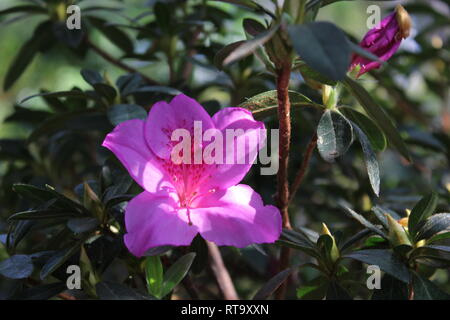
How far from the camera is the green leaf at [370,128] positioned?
0.96m

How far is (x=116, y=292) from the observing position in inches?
33.5

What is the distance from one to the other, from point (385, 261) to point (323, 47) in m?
0.31

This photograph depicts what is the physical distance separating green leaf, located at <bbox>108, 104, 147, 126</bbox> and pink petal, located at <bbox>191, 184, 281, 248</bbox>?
26 cm

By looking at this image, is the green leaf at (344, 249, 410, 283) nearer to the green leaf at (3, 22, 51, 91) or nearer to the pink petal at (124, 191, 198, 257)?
the pink petal at (124, 191, 198, 257)

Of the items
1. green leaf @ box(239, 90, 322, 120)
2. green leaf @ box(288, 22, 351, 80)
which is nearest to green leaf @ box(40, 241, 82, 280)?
green leaf @ box(239, 90, 322, 120)

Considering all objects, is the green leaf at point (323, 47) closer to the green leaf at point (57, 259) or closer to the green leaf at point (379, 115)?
the green leaf at point (379, 115)

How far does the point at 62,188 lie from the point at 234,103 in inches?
19.5

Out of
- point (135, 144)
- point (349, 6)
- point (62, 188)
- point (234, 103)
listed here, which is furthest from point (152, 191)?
point (349, 6)

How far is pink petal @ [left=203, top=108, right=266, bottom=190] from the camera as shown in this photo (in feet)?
2.85

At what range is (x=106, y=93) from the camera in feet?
3.62

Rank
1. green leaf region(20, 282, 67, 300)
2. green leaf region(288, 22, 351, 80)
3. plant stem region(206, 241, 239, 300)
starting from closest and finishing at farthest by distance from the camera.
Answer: green leaf region(288, 22, 351, 80), green leaf region(20, 282, 67, 300), plant stem region(206, 241, 239, 300)

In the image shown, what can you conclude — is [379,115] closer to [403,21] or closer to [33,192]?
[403,21]

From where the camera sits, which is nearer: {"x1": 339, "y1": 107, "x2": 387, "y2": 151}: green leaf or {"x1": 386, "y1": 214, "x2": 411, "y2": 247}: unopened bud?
{"x1": 386, "y1": 214, "x2": 411, "y2": 247}: unopened bud

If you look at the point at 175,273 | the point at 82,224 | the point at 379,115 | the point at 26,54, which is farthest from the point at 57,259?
the point at 26,54
